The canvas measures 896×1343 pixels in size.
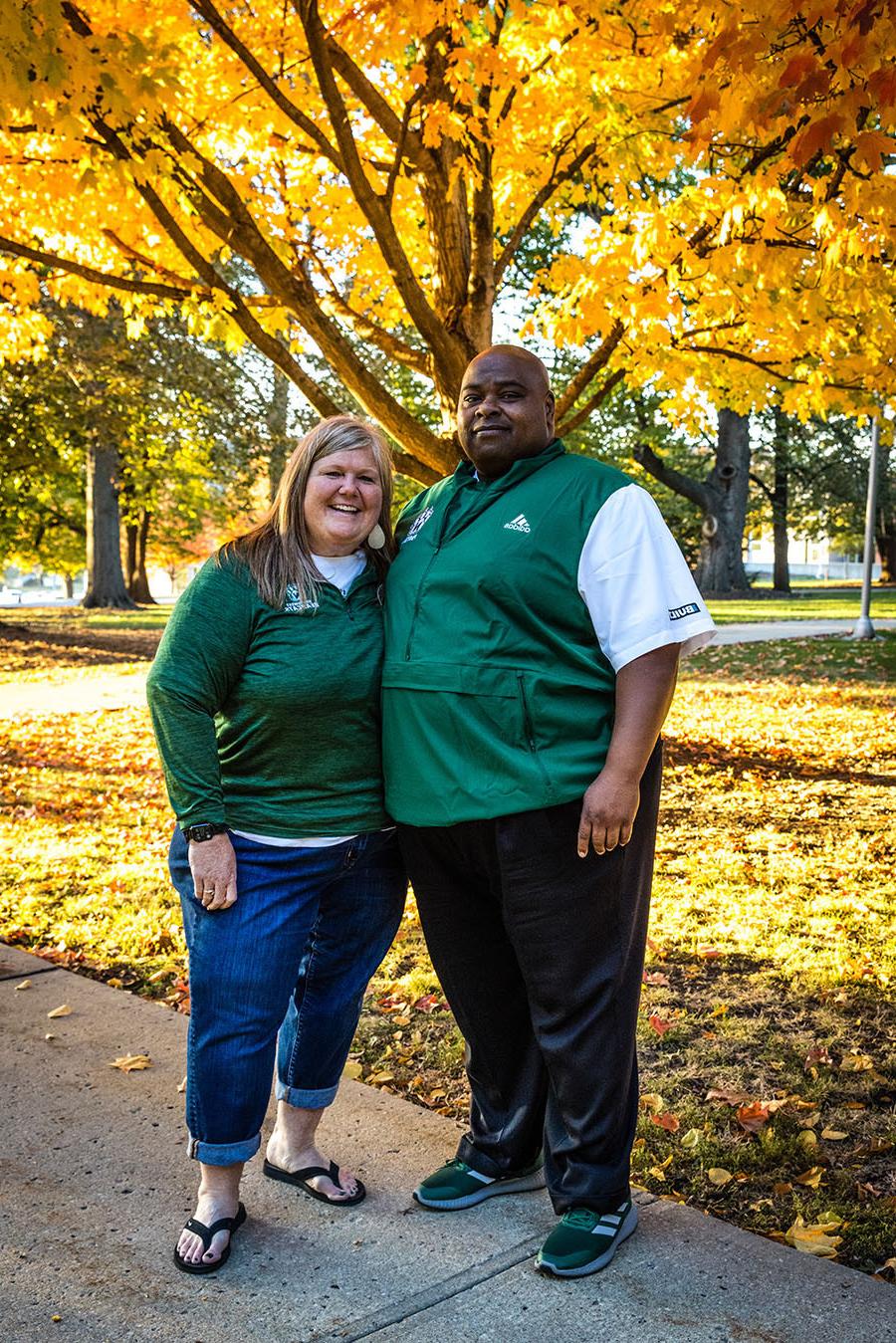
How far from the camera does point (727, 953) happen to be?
488cm

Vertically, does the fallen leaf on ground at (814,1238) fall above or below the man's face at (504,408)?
below

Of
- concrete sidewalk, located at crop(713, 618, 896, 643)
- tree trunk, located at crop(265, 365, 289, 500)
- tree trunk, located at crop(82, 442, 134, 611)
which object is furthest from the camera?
tree trunk, located at crop(82, 442, 134, 611)

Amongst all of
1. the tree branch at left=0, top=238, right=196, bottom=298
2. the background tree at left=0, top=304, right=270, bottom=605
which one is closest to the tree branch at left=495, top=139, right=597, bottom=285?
the tree branch at left=0, top=238, right=196, bottom=298

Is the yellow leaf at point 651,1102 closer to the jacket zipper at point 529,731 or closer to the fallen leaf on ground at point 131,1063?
the jacket zipper at point 529,731

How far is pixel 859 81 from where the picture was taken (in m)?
4.28

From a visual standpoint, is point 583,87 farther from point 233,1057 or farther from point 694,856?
point 233,1057

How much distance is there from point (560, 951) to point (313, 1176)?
96cm

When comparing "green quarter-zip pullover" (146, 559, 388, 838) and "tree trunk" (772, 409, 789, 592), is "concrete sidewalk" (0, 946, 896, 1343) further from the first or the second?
"tree trunk" (772, 409, 789, 592)

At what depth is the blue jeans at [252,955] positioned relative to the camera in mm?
2750

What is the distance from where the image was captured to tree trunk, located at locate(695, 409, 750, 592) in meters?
32.0

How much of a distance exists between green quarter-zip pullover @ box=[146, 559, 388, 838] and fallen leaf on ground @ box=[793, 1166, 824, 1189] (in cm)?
151

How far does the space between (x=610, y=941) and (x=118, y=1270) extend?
52.6 inches

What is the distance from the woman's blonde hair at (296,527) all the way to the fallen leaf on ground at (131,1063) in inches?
72.9

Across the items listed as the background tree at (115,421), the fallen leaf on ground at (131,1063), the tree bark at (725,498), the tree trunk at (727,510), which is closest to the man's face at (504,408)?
the fallen leaf on ground at (131,1063)
